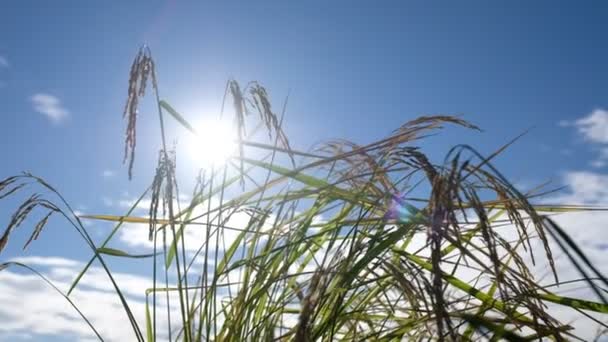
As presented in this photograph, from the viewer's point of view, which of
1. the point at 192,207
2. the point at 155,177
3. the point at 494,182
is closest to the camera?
the point at 494,182

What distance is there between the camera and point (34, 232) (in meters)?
2.06

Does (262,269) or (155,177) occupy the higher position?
(155,177)

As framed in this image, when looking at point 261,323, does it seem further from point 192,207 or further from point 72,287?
point 72,287

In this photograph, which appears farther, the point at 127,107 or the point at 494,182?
the point at 127,107

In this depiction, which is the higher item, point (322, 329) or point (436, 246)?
point (322, 329)

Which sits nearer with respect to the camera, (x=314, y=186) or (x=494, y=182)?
(x=494, y=182)

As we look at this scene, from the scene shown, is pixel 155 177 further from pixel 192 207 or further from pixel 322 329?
pixel 322 329

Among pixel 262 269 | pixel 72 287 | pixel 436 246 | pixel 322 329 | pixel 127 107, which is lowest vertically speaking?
pixel 436 246

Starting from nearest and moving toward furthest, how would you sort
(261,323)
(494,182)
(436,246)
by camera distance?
(436,246) < (494,182) < (261,323)

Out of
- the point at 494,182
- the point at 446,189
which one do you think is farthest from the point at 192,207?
the point at 446,189

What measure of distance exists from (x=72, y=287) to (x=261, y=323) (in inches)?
28.0

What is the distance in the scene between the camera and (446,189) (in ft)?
3.45

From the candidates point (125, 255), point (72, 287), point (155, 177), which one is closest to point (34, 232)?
point (72, 287)

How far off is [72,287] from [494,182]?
4.42ft
